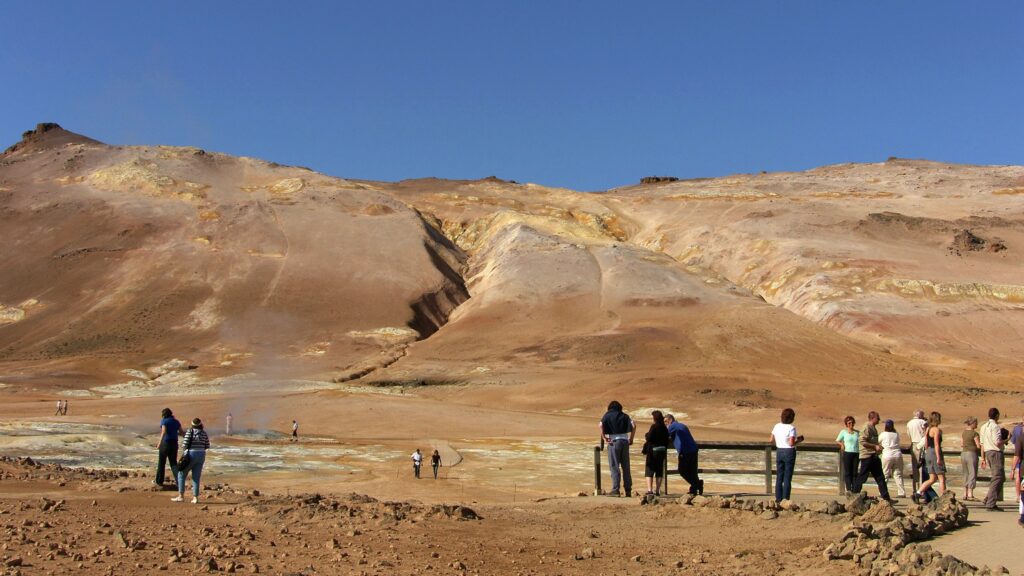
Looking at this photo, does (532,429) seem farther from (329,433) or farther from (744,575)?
(744,575)

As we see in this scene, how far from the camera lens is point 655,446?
1537 centimetres

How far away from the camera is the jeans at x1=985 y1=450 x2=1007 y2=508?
14.4 meters

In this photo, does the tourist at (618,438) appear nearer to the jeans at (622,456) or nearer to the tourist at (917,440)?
the jeans at (622,456)

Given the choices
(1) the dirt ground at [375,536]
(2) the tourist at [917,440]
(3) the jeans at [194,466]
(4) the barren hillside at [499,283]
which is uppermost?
(4) the barren hillside at [499,283]

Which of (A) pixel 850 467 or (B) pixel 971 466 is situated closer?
(A) pixel 850 467

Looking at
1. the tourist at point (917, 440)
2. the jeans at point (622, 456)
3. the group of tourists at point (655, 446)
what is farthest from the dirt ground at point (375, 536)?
the tourist at point (917, 440)

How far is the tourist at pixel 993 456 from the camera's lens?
14.4 m

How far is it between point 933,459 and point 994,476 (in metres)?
0.98

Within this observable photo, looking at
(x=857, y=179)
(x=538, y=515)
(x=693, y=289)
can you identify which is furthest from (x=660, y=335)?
(x=857, y=179)

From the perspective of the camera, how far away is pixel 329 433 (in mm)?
43031

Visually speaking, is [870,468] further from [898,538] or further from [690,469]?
[898,538]

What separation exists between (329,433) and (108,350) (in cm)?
3775

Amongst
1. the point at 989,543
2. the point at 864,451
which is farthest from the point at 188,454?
the point at 989,543

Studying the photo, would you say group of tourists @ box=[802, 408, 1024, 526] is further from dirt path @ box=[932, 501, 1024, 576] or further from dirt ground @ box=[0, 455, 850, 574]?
dirt ground @ box=[0, 455, 850, 574]
